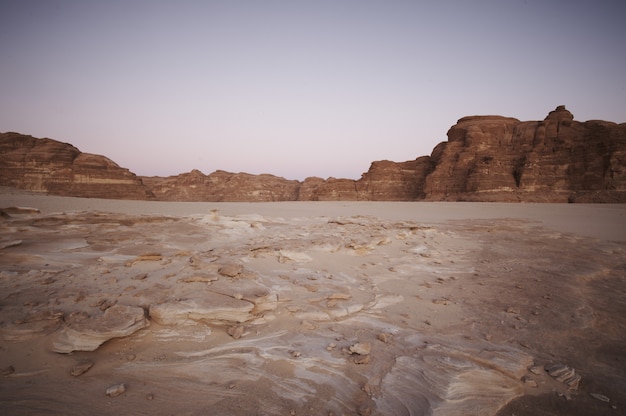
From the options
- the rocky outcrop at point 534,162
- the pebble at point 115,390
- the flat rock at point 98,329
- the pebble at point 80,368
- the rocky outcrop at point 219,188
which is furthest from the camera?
the rocky outcrop at point 219,188

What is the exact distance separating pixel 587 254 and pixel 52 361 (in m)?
7.64

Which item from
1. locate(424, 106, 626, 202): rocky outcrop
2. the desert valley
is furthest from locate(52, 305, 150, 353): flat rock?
locate(424, 106, 626, 202): rocky outcrop

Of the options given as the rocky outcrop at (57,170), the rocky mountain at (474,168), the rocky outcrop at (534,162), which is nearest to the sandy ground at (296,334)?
the rocky mountain at (474,168)

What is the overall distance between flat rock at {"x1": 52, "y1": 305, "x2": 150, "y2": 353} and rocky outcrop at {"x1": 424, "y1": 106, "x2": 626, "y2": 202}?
42836 millimetres

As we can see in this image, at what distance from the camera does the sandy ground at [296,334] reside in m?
1.64

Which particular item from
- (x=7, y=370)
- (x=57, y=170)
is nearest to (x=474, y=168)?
(x=7, y=370)

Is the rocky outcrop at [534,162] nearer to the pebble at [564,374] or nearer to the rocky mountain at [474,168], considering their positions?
the rocky mountain at [474,168]

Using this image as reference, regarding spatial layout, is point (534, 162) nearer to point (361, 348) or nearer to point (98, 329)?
point (361, 348)

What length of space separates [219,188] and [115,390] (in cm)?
7006

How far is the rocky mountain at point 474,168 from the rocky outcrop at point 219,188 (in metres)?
13.5

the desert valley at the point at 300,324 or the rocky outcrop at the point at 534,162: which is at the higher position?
the rocky outcrop at the point at 534,162

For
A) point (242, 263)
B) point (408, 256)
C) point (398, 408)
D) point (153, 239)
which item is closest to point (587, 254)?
point (408, 256)

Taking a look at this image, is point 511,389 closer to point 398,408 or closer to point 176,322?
point 398,408

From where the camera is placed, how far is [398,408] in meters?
1.61
